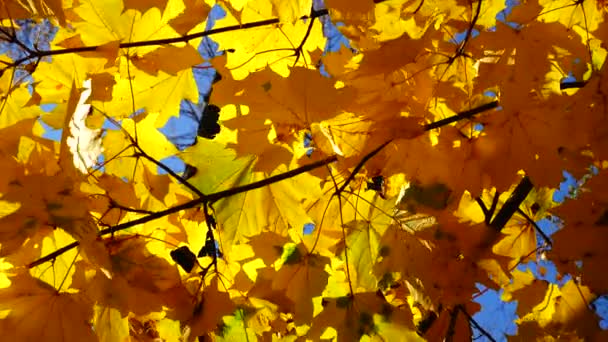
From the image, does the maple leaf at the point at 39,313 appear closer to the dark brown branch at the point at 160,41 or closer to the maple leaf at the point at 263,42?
the dark brown branch at the point at 160,41

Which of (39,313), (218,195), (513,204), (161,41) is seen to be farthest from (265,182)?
(513,204)

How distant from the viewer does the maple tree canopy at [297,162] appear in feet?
3.41

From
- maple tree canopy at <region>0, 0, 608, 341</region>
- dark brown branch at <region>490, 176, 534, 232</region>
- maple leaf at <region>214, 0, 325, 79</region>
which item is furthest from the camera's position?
dark brown branch at <region>490, 176, 534, 232</region>

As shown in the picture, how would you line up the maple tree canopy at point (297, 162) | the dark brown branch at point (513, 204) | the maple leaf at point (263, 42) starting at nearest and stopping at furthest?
the maple tree canopy at point (297, 162), the maple leaf at point (263, 42), the dark brown branch at point (513, 204)

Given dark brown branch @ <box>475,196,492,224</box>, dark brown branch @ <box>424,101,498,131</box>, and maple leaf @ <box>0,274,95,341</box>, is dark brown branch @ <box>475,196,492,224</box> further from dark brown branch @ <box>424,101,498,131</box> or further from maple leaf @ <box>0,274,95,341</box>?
maple leaf @ <box>0,274,95,341</box>

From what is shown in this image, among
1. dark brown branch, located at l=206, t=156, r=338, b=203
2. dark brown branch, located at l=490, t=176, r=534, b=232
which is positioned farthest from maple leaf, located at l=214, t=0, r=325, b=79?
dark brown branch, located at l=490, t=176, r=534, b=232

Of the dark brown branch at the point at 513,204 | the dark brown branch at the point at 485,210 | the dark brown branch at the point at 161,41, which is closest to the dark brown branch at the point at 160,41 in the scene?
the dark brown branch at the point at 161,41

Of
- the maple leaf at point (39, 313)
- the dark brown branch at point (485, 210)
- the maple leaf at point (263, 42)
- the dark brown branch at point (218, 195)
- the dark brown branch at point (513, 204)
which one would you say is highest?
the maple leaf at point (263, 42)

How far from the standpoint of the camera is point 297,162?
4.13 ft

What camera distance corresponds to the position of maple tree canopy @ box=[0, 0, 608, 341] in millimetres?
1039

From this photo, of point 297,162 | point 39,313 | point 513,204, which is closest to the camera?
point 39,313

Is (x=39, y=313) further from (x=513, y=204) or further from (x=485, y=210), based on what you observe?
(x=513, y=204)

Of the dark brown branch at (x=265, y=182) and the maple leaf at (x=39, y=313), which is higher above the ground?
the dark brown branch at (x=265, y=182)

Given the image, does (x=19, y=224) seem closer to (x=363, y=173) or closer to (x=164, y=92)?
(x=164, y=92)
